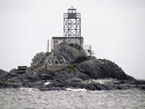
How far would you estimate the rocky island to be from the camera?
76125mm

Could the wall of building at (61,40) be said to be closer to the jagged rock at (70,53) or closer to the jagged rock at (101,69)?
the jagged rock at (70,53)

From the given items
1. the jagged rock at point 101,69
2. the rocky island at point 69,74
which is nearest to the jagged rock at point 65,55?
the rocky island at point 69,74

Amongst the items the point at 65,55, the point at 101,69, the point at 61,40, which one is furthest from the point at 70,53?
the point at 61,40

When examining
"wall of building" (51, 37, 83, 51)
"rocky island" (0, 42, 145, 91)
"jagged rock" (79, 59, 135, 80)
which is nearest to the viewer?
"rocky island" (0, 42, 145, 91)

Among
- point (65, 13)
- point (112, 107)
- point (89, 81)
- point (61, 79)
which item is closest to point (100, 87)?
point (89, 81)

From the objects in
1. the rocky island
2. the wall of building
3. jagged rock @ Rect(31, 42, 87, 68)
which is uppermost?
the wall of building

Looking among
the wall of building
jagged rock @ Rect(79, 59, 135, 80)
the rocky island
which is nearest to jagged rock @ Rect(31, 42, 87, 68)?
the rocky island

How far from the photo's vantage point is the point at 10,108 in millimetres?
44844

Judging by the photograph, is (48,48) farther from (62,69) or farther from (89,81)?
(89,81)

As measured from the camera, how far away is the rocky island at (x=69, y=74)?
250 feet

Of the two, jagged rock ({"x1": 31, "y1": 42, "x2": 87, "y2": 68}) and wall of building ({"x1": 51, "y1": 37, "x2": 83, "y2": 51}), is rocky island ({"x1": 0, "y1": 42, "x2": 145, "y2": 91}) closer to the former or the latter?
jagged rock ({"x1": 31, "y1": 42, "x2": 87, "y2": 68})

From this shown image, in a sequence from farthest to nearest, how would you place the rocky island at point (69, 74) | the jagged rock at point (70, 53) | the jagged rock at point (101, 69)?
the jagged rock at point (70, 53) → the jagged rock at point (101, 69) → the rocky island at point (69, 74)

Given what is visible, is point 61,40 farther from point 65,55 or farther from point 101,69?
point 101,69

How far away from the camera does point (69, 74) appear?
81.8m
